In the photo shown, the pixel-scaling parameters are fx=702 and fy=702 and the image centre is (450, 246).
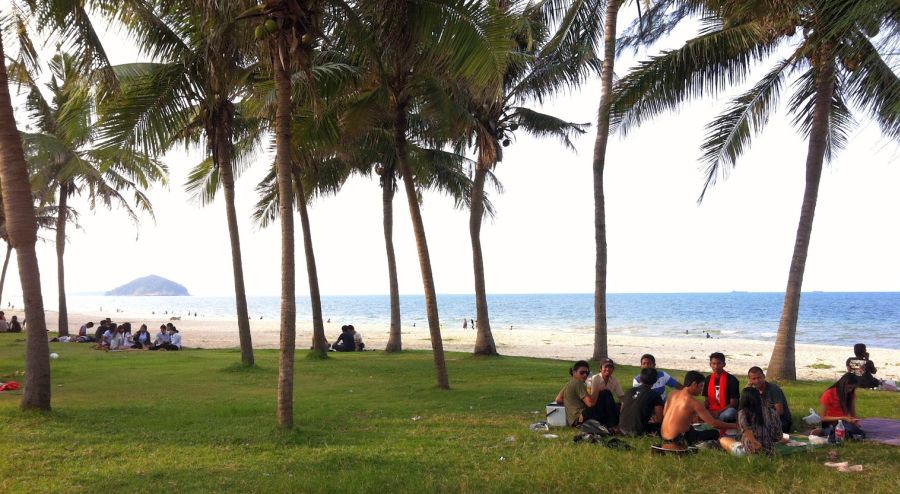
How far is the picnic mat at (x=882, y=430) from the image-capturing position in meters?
8.52

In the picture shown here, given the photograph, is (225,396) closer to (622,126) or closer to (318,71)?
(318,71)

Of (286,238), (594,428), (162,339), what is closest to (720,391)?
(594,428)

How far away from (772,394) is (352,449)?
5404 mm

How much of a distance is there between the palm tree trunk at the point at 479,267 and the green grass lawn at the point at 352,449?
630 cm

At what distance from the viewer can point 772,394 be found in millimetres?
9086

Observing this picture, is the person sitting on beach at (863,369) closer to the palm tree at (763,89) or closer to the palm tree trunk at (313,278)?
the palm tree at (763,89)

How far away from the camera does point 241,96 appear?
16.5m

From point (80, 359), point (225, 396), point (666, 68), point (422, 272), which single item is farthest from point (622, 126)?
point (80, 359)

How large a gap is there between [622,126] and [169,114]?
29.2 ft

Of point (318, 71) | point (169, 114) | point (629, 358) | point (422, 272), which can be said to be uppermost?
point (318, 71)

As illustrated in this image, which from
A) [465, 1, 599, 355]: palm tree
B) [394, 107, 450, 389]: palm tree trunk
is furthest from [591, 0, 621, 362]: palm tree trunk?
[394, 107, 450, 389]: palm tree trunk

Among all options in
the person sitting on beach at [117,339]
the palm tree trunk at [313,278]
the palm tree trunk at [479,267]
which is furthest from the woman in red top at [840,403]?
the person sitting on beach at [117,339]

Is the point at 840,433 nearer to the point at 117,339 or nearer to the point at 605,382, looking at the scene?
the point at 605,382

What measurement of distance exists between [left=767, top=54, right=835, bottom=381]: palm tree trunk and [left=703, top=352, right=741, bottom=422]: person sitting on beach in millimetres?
4654
